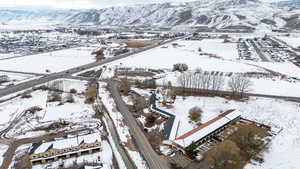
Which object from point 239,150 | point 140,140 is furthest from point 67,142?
point 239,150

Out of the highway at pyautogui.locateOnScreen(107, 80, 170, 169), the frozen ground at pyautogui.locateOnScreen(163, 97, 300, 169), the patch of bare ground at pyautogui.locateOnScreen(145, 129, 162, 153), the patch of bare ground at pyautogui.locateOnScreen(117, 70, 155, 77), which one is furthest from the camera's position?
the patch of bare ground at pyautogui.locateOnScreen(117, 70, 155, 77)

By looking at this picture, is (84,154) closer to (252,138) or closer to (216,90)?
(252,138)

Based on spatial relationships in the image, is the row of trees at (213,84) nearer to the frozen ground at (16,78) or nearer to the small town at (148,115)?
the small town at (148,115)

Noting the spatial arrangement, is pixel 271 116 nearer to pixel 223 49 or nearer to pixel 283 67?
pixel 283 67

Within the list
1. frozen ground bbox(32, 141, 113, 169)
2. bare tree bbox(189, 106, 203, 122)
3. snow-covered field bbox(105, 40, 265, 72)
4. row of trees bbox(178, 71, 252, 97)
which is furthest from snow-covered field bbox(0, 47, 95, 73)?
bare tree bbox(189, 106, 203, 122)

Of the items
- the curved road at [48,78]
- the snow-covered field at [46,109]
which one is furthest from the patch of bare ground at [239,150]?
the curved road at [48,78]

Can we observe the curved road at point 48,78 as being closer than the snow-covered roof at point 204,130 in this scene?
No

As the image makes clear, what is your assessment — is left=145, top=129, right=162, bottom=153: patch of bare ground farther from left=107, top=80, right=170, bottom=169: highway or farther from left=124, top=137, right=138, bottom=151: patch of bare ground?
left=124, top=137, right=138, bottom=151: patch of bare ground
